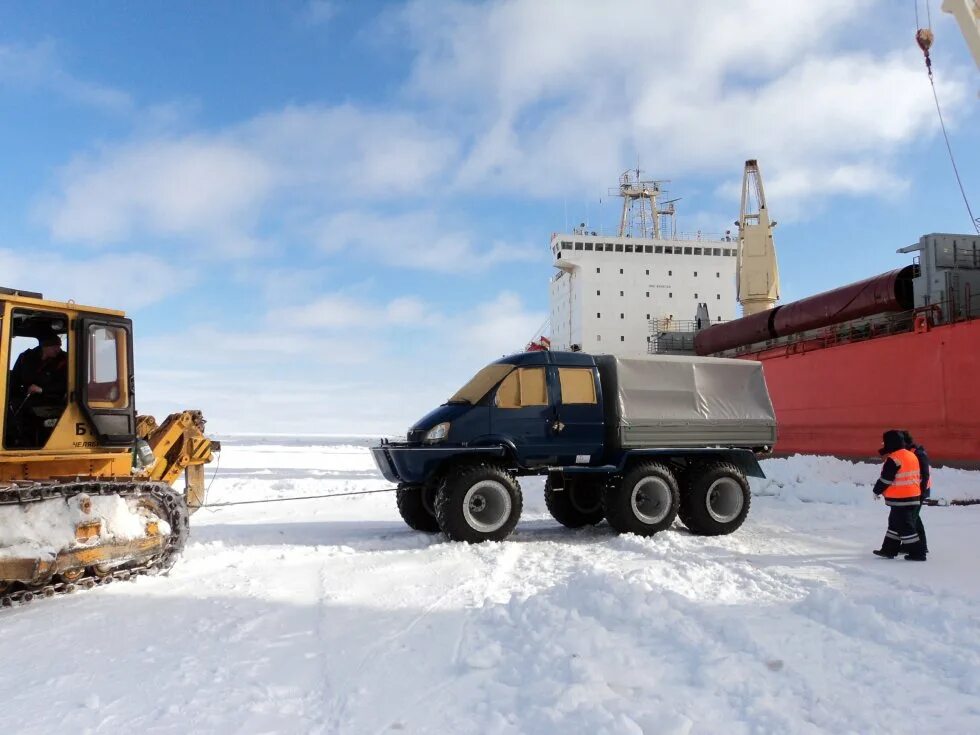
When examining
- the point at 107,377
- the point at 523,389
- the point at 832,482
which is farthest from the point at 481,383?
the point at 832,482

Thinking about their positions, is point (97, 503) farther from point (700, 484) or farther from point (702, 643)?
point (700, 484)

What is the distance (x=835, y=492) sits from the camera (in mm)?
12383

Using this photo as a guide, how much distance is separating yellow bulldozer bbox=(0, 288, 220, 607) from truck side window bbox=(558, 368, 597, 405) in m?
4.73

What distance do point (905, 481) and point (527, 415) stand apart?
423cm

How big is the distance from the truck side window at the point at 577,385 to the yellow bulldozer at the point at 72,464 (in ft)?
15.5

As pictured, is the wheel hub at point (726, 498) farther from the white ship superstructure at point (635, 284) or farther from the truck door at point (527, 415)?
the white ship superstructure at point (635, 284)

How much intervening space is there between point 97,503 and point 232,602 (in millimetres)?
1727

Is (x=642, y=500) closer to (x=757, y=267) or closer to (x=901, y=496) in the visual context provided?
(x=901, y=496)

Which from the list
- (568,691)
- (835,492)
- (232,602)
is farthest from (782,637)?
(835,492)

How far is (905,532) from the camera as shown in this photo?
6.74 meters

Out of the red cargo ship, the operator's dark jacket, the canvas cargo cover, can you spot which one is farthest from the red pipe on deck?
the operator's dark jacket

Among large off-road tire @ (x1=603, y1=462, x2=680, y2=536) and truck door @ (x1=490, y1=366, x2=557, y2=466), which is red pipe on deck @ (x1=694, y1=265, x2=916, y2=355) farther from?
truck door @ (x1=490, y1=366, x2=557, y2=466)

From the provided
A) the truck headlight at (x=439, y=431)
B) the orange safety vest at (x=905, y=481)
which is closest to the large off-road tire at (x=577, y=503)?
the truck headlight at (x=439, y=431)

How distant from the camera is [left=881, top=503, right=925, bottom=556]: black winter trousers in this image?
6691mm
